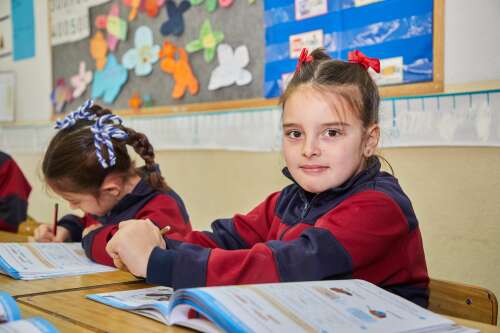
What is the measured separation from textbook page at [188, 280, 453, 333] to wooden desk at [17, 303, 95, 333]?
17 cm

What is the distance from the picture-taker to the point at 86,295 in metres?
0.91

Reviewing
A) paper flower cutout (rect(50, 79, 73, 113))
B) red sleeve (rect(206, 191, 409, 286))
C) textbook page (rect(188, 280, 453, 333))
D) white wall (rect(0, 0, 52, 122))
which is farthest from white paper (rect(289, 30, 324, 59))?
white wall (rect(0, 0, 52, 122))

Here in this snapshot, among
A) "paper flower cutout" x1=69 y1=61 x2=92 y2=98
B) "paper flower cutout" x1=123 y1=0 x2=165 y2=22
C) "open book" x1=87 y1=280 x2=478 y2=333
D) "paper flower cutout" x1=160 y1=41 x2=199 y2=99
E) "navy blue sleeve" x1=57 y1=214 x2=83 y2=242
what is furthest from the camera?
"paper flower cutout" x1=69 y1=61 x2=92 y2=98

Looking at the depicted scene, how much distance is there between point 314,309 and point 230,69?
1.64 metres

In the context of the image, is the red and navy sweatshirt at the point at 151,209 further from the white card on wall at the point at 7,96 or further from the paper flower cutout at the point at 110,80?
the white card on wall at the point at 7,96

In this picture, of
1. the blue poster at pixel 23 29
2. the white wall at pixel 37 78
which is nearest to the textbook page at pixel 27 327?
the white wall at pixel 37 78

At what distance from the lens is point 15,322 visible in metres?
0.67

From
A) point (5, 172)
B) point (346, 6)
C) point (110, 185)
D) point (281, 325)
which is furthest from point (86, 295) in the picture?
point (5, 172)

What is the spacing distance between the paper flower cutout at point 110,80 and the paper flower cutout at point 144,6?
24 cm

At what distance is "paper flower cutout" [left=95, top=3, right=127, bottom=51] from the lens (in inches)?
105

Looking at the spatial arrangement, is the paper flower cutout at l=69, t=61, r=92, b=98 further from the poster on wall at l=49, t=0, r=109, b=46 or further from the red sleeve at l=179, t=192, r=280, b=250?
the red sleeve at l=179, t=192, r=280, b=250

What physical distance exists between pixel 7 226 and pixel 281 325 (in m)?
1.69

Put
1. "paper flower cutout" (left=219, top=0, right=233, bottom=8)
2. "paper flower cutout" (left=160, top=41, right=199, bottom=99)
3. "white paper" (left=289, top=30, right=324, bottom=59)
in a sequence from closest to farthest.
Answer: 1. "white paper" (left=289, top=30, right=324, bottom=59)
2. "paper flower cutout" (left=219, top=0, right=233, bottom=8)
3. "paper flower cutout" (left=160, top=41, right=199, bottom=99)

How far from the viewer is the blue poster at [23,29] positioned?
10.8 ft
